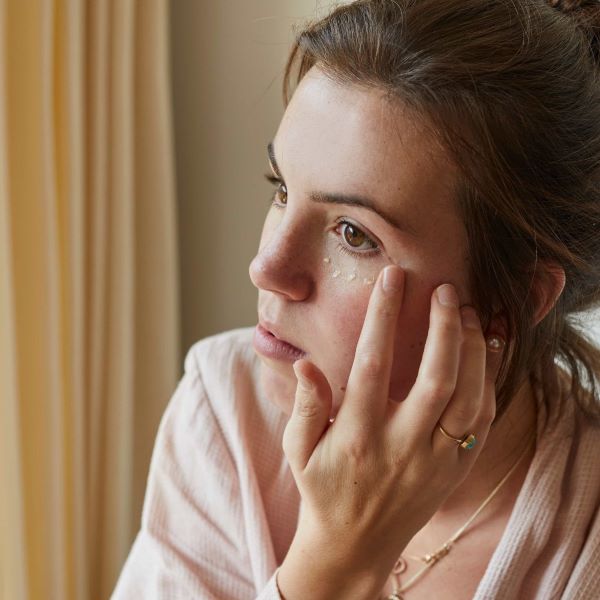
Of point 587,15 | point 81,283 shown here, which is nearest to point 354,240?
point 587,15

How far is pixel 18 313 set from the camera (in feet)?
5.69

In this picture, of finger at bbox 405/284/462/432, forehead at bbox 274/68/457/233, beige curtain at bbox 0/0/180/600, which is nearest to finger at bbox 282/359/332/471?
finger at bbox 405/284/462/432

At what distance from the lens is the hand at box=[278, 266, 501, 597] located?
112 cm

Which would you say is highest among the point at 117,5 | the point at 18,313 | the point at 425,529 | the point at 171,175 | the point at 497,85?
the point at 117,5

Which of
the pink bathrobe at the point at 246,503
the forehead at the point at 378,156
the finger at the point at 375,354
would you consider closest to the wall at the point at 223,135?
the pink bathrobe at the point at 246,503

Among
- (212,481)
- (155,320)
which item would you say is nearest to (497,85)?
(212,481)

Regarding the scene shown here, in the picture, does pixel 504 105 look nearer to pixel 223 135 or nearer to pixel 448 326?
pixel 448 326

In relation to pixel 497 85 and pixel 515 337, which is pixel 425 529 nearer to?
pixel 515 337

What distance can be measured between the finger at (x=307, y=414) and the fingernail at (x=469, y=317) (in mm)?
183

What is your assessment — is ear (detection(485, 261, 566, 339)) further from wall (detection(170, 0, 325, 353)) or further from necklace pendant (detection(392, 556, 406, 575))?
wall (detection(170, 0, 325, 353))

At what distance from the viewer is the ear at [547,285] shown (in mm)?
1209

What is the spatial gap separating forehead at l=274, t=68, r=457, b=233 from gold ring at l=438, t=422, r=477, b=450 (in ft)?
0.83

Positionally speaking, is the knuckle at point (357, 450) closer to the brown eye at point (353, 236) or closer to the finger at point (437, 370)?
the finger at point (437, 370)

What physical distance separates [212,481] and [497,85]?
0.74 meters
